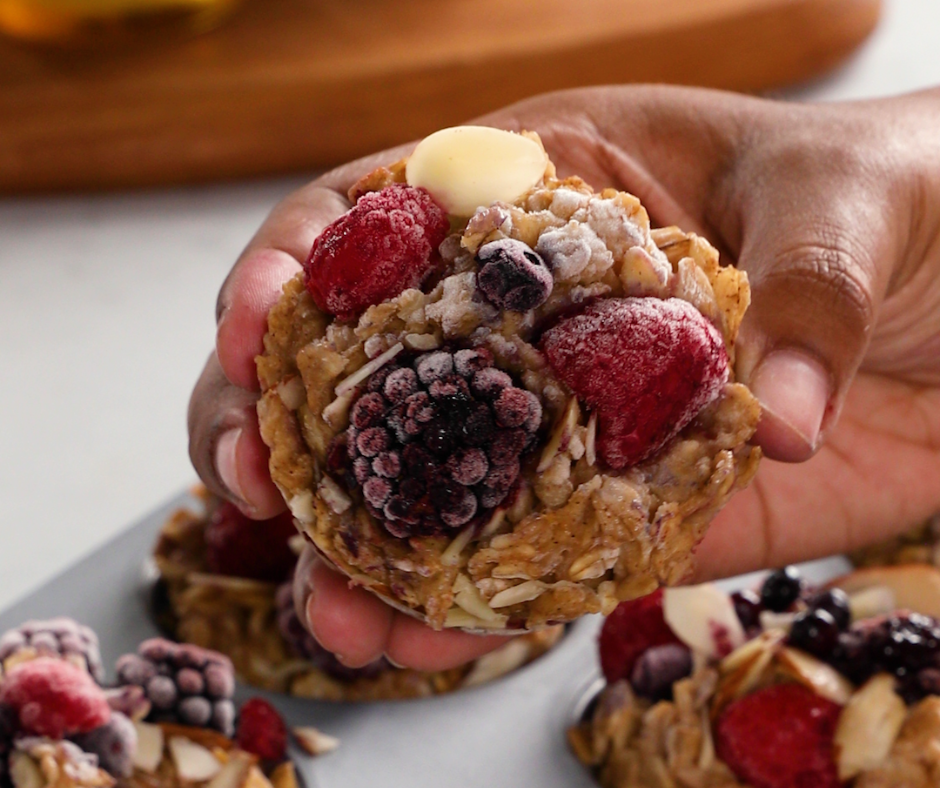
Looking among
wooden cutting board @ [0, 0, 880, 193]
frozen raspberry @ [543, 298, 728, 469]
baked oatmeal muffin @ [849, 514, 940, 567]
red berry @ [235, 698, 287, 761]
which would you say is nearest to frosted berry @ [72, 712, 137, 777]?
red berry @ [235, 698, 287, 761]

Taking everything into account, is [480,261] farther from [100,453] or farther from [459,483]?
[100,453]

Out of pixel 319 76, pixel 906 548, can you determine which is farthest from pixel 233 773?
pixel 319 76

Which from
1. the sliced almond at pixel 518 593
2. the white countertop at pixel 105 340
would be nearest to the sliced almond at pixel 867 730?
the sliced almond at pixel 518 593

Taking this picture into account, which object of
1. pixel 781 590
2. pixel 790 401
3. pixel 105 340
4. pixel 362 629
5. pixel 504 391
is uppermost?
pixel 504 391

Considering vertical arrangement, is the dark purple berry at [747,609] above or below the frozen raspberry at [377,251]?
below

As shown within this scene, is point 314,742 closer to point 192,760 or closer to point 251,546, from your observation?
point 192,760

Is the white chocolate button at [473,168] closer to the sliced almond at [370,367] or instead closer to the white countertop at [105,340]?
the sliced almond at [370,367]
